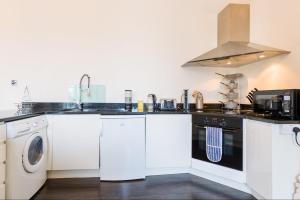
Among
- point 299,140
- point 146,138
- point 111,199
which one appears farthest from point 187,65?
point 111,199

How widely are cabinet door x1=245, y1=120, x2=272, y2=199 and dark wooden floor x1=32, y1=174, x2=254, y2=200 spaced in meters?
0.28

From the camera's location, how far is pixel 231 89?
3.27 meters

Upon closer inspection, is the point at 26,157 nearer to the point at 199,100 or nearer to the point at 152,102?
the point at 152,102

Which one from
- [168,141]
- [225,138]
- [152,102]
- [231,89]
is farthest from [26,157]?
[231,89]

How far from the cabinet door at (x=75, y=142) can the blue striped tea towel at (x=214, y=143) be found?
1.33 metres

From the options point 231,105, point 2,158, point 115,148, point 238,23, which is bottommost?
point 115,148

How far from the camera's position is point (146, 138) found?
2705mm

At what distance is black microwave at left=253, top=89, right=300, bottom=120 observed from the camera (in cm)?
186

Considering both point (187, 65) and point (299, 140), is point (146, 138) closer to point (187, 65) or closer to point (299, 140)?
point (187, 65)

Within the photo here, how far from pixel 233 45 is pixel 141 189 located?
6.44ft

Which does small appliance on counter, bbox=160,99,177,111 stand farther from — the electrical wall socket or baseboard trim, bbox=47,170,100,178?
the electrical wall socket

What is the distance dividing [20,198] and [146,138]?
1417 millimetres

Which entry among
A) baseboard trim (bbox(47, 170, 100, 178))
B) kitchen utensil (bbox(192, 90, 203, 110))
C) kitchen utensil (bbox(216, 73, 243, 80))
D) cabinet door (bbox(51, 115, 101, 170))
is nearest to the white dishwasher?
cabinet door (bbox(51, 115, 101, 170))

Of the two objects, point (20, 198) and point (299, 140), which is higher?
point (299, 140)
